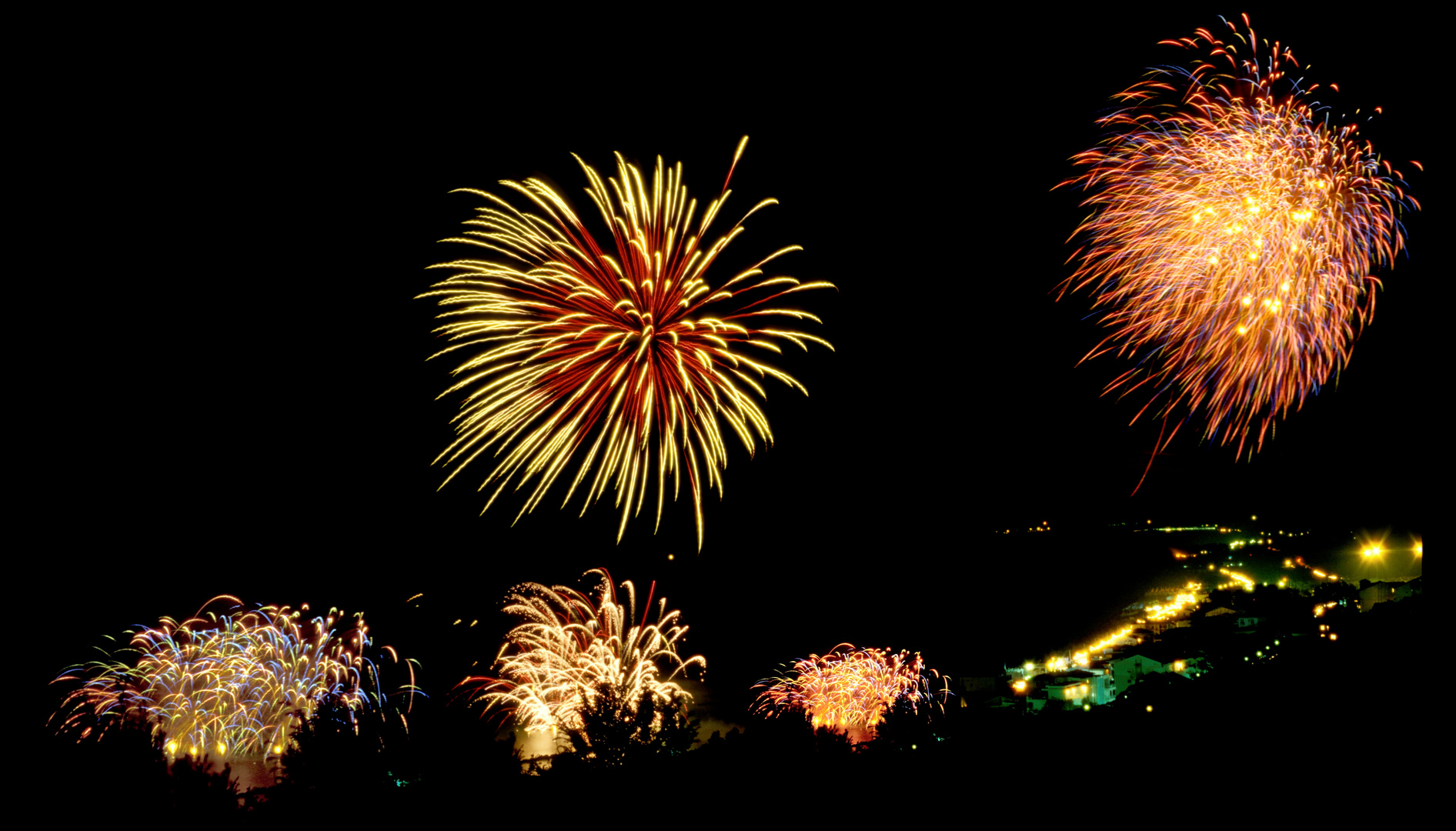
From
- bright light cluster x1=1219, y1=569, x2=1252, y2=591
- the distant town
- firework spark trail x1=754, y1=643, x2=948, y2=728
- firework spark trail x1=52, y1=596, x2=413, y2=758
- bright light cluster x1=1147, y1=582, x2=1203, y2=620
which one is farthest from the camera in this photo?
bright light cluster x1=1219, y1=569, x2=1252, y2=591

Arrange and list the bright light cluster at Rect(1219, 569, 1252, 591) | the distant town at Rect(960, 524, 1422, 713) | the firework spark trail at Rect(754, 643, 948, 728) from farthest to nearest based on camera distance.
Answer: the bright light cluster at Rect(1219, 569, 1252, 591) → the firework spark trail at Rect(754, 643, 948, 728) → the distant town at Rect(960, 524, 1422, 713)

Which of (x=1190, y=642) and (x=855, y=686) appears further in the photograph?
(x=1190, y=642)

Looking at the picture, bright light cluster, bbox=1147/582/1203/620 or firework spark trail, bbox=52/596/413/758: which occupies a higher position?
firework spark trail, bbox=52/596/413/758

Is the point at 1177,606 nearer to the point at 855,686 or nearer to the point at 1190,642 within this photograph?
the point at 1190,642

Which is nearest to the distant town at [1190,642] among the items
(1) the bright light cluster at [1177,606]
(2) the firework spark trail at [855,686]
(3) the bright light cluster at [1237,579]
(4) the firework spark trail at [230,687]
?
(1) the bright light cluster at [1177,606]

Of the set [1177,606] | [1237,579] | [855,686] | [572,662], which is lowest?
[1177,606]

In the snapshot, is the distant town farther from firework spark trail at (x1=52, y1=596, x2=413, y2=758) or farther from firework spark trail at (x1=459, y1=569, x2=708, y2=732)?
firework spark trail at (x1=52, y1=596, x2=413, y2=758)

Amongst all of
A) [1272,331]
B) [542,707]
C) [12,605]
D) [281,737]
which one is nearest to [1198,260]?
[1272,331]

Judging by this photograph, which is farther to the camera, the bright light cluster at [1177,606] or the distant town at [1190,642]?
the bright light cluster at [1177,606]

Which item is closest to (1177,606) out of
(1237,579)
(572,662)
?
(1237,579)

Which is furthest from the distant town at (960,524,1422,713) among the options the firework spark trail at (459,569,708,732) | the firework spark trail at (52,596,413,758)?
the firework spark trail at (52,596,413,758)

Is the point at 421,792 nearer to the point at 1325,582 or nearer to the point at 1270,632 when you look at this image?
the point at 1270,632

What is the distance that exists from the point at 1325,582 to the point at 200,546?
39.1 m

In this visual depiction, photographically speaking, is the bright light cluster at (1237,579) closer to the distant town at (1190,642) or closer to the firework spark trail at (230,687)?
the distant town at (1190,642)
